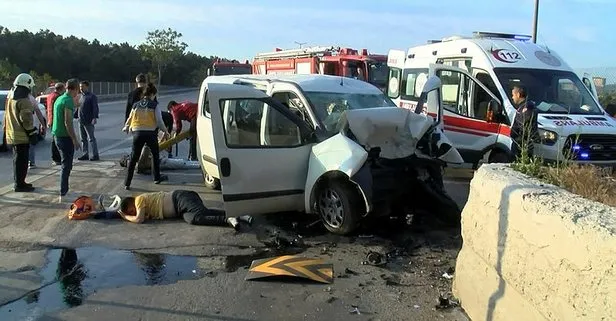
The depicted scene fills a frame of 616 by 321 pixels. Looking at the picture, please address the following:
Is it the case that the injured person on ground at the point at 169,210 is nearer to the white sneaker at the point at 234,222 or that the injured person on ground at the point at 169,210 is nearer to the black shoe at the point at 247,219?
the black shoe at the point at 247,219

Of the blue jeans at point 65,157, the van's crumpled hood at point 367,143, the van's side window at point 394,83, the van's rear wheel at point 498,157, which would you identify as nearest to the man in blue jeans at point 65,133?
the blue jeans at point 65,157

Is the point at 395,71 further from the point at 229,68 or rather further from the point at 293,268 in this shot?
the point at 229,68

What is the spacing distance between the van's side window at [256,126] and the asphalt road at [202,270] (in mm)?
1021

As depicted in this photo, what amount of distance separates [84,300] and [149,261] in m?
1.10

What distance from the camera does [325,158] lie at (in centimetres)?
657

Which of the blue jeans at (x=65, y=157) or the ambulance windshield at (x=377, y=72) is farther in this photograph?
the ambulance windshield at (x=377, y=72)

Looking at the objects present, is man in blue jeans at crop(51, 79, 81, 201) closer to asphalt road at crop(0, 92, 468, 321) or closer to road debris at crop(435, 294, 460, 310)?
asphalt road at crop(0, 92, 468, 321)

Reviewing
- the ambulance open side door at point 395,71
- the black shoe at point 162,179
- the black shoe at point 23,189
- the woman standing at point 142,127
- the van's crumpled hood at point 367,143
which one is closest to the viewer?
the van's crumpled hood at point 367,143

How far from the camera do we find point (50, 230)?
22.0 feet

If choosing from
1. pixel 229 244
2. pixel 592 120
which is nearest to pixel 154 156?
pixel 229 244

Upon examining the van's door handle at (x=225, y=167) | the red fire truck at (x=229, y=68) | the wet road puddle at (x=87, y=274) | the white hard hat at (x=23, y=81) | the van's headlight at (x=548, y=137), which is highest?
the red fire truck at (x=229, y=68)

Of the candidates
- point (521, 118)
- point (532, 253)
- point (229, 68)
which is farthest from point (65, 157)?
point (229, 68)

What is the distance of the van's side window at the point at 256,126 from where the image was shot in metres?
6.89

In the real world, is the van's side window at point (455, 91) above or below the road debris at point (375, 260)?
above
